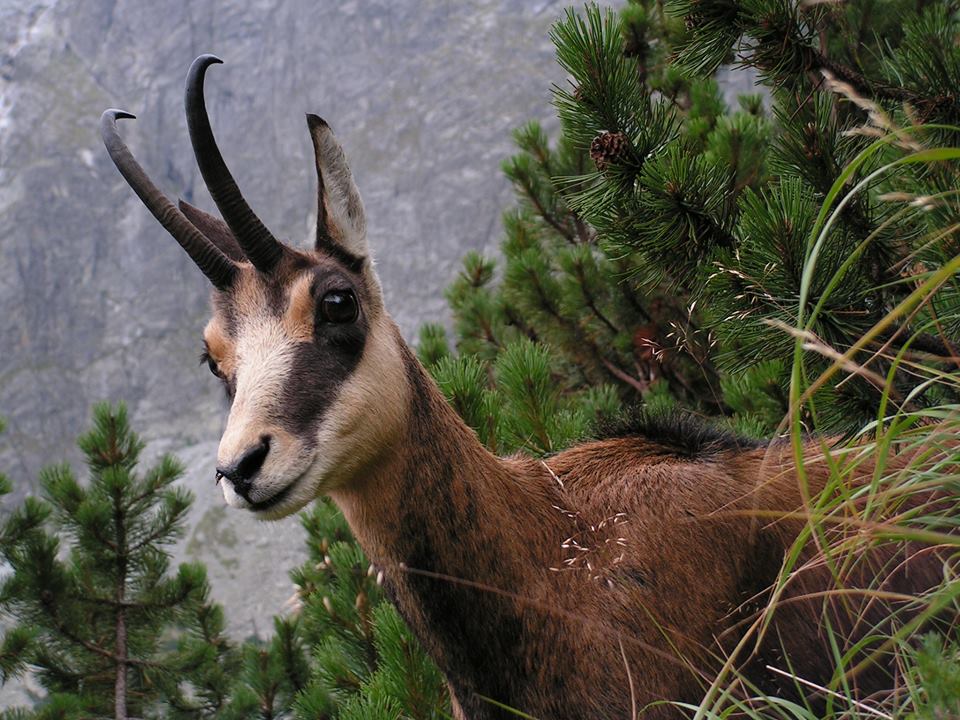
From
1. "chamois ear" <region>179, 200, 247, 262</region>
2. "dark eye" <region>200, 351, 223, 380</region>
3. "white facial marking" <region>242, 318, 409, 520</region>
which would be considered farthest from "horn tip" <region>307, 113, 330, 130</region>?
"dark eye" <region>200, 351, 223, 380</region>

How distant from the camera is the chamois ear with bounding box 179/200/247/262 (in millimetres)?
4539

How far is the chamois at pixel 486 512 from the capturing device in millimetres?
3441

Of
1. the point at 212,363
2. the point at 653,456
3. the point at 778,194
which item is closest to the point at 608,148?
the point at 778,194

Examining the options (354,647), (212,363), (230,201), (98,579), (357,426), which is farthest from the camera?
(98,579)

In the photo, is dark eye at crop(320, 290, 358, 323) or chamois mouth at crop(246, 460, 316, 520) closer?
chamois mouth at crop(246, 460, 316, 520)

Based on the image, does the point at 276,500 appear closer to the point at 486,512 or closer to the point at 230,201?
the point at 486,512

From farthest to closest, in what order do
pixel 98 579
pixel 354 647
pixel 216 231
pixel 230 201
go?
pixel 98 579, pixel 354 647, pixel 216 231, pixel 230 201

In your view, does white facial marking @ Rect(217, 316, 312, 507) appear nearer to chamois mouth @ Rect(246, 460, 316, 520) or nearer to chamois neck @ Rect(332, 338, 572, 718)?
chamois mouth @ Rect(246, 460, 316, 520)

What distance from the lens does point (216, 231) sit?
462 centimetres

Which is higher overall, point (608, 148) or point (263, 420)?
point (608, 148)

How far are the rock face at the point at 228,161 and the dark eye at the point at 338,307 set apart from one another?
99.0 m

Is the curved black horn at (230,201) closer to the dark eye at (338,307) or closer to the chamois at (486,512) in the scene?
the chamois at (486,512)

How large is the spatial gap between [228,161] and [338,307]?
110170mm

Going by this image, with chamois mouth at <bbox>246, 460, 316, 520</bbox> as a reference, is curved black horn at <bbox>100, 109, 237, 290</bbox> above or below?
above
